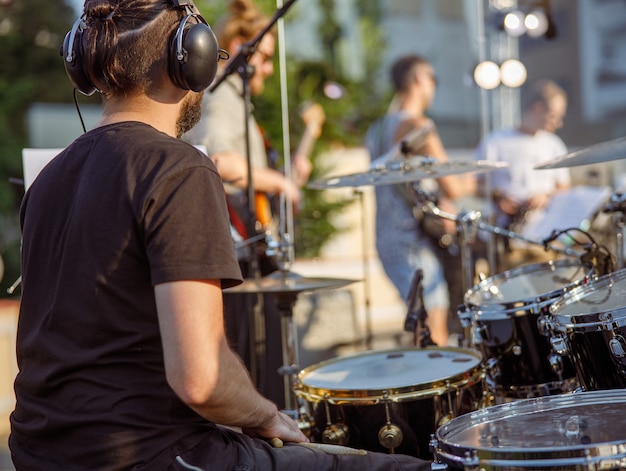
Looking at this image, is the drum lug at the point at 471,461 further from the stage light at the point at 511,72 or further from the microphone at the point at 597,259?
the stage light at the point at 511,72

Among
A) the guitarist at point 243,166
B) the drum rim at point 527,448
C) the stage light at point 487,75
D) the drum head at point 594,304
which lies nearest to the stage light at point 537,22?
the stage light at point 487,75

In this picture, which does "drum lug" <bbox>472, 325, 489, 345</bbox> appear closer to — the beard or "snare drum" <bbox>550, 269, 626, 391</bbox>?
"snare drum" <bbox>550, 269, 626, 391</bbox>

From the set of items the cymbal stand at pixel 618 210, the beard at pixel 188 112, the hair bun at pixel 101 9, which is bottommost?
the cymbal stand at pixel 618 210

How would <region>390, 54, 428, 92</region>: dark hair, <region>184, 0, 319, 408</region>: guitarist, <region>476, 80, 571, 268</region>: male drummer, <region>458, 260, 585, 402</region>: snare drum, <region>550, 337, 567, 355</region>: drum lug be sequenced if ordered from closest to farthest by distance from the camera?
<region>550, 337, 567, 355</region>: drum lug
<region>458, 260, 585, 402</region>: snare drum
<region>184, 0, 319, 408</region>: guitarist
<region>390, 54, 428, 92</region>: dark hair
<region>476, 80, 571, 268</region>: male drummer

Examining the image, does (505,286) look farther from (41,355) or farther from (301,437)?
(41,355)

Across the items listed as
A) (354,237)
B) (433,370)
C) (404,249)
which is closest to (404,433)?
(433,370)

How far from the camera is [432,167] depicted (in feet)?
10.9

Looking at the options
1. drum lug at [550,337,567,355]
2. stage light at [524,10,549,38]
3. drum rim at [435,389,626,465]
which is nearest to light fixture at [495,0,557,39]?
stage light at [524,10,549,38]

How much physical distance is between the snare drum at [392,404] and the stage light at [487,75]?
386cm

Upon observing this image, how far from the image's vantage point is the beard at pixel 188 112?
5.80 ft

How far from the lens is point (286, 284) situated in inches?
122

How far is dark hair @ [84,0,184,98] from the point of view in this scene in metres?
1.62

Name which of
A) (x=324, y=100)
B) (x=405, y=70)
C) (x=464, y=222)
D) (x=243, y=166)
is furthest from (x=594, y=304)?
(x=324, y=100)

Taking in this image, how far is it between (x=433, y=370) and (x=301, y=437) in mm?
892
